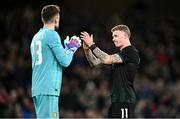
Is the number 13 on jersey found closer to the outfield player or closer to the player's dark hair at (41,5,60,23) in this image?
the player's dark hair at (41,5,60,23)

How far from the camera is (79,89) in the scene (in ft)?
51.4

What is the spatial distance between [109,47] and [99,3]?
432 centimetres

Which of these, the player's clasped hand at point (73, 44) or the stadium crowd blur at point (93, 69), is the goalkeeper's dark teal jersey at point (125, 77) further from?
the stadium crowd blur at point (93, 69)

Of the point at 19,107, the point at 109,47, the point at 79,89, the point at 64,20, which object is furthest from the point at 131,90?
the point at 64,20

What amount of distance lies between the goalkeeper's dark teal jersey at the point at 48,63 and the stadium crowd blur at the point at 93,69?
5.44 meters

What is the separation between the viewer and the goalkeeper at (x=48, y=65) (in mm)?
8430

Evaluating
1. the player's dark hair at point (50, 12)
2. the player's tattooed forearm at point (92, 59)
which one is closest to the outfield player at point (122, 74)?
→ the player's tattooed forearm at point (92, 59)

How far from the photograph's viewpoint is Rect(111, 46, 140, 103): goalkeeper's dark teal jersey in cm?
861

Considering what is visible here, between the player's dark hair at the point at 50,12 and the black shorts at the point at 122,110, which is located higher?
the player's dark hair at the point at 50,12

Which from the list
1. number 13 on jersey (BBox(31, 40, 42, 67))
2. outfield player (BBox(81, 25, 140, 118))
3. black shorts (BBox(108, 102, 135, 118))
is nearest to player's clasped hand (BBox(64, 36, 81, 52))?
outfield player (BBox(81, 25, 140, 118))

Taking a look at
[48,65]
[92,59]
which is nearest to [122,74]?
[92,59]

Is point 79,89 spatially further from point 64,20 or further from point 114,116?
point 114,116

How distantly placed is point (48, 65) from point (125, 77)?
1119 mm

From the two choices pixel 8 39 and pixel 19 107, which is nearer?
pixel 19 107
